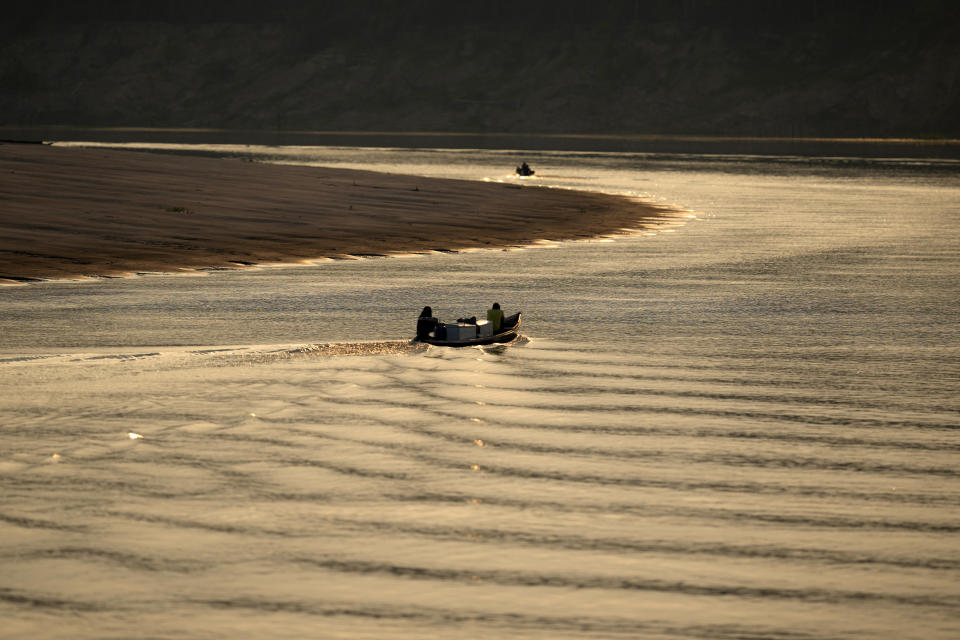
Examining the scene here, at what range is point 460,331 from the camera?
64.3 ft

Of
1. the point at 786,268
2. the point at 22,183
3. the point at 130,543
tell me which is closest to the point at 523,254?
the point at 786,268

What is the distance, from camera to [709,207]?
61.6 metres

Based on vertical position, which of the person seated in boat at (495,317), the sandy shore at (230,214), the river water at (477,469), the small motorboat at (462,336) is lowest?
the river water at (477,469)

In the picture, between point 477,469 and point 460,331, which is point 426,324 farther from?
point 477,469

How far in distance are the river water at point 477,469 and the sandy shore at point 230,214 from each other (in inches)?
301

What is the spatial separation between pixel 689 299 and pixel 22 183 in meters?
27.6

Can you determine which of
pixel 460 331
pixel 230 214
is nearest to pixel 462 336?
pixel 460 331

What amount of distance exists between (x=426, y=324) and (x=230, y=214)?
2442 cm

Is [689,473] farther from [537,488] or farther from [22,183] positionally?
[22,183]

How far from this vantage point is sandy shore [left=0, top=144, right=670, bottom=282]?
32.9 metres

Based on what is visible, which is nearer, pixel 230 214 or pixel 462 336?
pixel 462 336

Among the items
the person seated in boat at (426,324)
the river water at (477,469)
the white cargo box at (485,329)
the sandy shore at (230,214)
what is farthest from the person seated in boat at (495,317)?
the sandy shore at (230,214)

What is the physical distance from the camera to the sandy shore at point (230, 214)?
32938 millimetres

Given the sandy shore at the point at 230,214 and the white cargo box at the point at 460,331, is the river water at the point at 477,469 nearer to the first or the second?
the white cargo box at the point at 460,331
